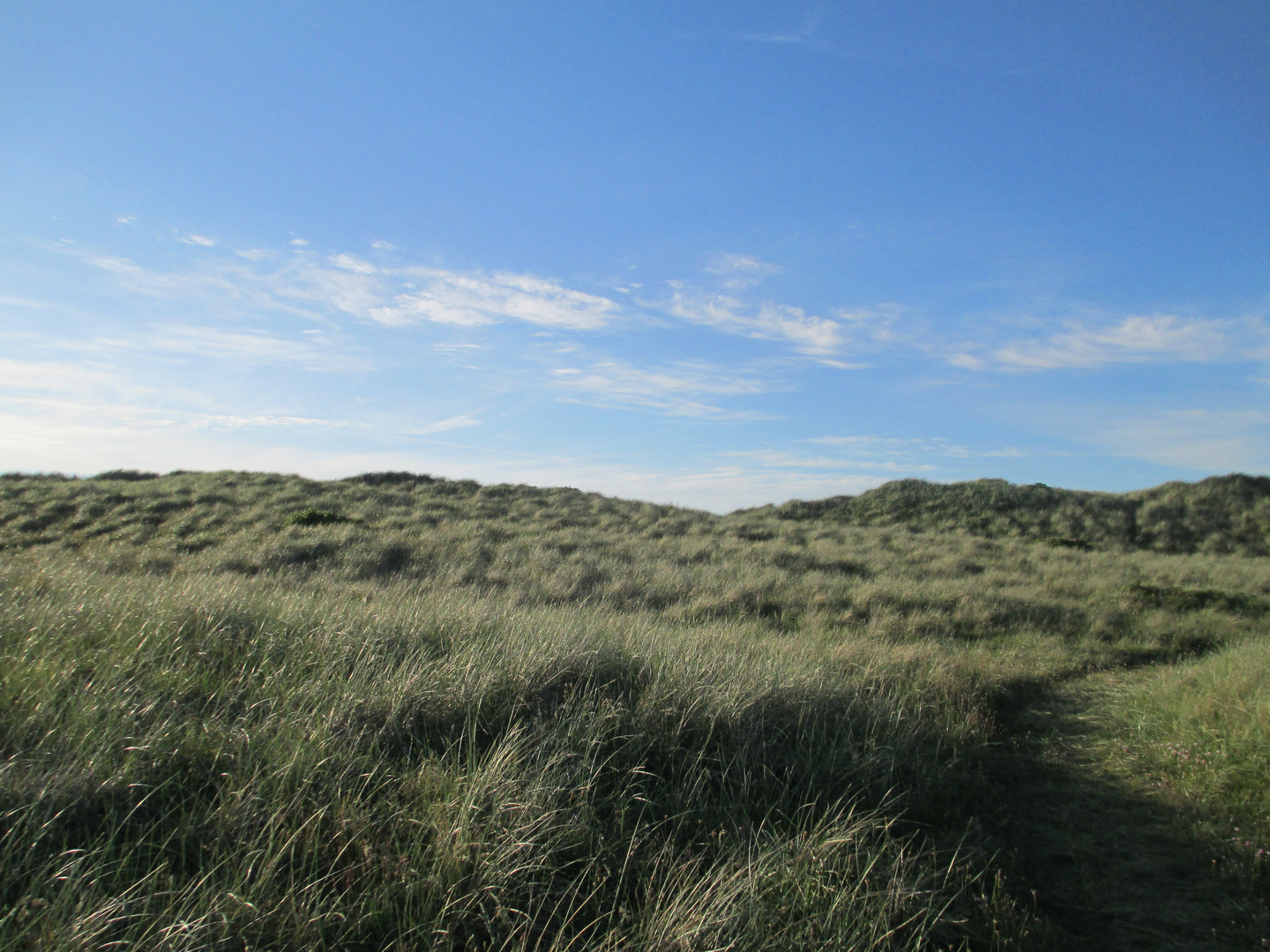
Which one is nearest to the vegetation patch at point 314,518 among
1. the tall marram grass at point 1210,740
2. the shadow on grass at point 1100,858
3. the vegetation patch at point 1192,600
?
the shadow on grass at point 1100,858

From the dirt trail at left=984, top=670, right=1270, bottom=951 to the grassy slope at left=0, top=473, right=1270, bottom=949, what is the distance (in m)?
0.02

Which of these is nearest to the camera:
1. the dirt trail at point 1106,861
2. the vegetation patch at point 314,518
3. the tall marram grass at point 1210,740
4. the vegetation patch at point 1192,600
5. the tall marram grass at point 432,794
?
the tall marram grass at point 432,794

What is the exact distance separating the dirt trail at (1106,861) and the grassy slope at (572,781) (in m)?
0.02

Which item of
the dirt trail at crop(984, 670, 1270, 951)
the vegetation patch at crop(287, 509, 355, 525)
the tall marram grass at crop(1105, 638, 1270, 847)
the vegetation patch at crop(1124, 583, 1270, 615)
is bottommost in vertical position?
the dirt trail at crop(984, 670, 1270, 951)

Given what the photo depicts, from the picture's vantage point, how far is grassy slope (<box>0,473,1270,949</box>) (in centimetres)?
281

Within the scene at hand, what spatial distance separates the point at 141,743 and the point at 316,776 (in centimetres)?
93

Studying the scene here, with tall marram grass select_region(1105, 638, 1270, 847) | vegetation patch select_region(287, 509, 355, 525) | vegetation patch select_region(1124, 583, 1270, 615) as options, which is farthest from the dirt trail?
vegetation patch select_region(287, 509, 355, 525)

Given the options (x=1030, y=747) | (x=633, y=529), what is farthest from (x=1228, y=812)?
(x=633, y=529)

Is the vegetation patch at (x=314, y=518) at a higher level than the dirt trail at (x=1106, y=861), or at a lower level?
higher

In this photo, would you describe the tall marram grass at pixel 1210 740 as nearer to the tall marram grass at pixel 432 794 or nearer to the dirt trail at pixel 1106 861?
the dirt trail at pixel 1106 861

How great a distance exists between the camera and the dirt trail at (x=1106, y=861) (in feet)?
11.8

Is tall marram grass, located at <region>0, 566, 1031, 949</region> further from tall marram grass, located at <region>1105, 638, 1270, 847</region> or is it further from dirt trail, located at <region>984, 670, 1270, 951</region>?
tall marram grass, located at <region>1105, 638, 1270, 847</region>

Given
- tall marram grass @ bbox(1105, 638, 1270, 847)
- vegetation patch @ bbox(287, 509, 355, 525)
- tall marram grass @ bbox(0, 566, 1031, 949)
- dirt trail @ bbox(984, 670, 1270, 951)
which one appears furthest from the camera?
vegetation patch @ bbox(287, 509, 355, 525)

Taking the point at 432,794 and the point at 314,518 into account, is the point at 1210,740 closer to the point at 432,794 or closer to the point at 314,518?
the point at 432,794
